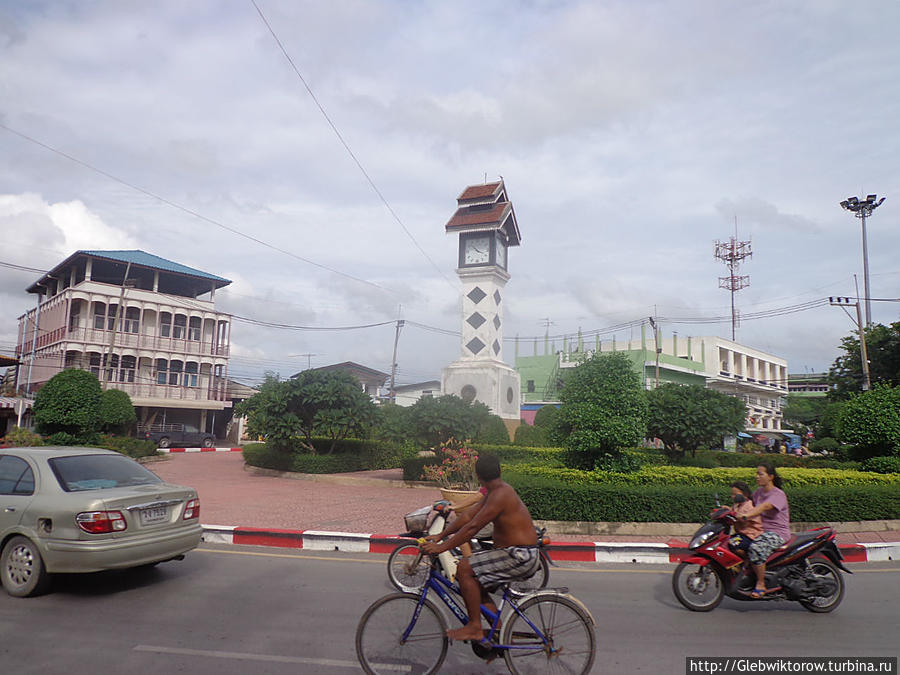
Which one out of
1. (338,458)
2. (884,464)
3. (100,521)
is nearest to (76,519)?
(100,521)

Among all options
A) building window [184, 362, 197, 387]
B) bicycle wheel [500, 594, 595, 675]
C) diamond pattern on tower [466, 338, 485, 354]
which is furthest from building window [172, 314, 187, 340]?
bicycle wheel [500, 594, 595, 675]

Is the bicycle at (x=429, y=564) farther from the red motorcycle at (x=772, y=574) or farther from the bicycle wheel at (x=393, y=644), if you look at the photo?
the red motorcycle at (x=772, y=574)

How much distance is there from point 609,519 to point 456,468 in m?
5.25

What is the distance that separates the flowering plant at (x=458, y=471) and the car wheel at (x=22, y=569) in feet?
29.8

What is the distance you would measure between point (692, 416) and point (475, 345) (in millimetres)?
9660

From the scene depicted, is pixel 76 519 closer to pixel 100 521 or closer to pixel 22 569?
pixel 100 521

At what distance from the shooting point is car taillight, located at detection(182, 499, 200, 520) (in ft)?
21.7

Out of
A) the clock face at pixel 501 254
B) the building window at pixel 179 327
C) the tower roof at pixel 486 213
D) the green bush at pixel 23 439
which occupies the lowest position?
the green bush at pixel 23 439

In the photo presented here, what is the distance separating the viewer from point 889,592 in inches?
273

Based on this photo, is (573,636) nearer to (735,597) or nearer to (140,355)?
(735,597)

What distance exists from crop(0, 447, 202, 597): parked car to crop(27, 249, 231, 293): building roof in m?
34.2

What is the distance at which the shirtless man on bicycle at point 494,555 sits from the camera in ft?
13.2

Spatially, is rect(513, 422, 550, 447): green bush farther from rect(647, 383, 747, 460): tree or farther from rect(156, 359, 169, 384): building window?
rect(156, 359, 169, 384): building window

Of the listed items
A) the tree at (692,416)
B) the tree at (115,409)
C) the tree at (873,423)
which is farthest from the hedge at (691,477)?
the tree at (115,409)
